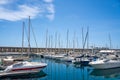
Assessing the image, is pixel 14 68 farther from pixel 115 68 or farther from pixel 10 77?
pixel 115 68

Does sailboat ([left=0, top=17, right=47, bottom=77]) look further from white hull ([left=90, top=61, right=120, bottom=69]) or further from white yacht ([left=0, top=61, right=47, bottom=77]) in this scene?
white hull ([left=90, top=61, right=120, bottom=69])

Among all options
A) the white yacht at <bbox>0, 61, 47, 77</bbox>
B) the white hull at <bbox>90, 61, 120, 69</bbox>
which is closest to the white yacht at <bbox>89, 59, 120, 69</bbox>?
the white hull at <bbox>90, 61, 120, 69</bbox>

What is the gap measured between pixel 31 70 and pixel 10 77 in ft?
10.2

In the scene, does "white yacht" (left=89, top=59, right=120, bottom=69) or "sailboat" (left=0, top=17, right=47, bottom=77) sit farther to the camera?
"white yacht" (left=89, top=59, right=120, bottom=69)

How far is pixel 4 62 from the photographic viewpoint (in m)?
31.5

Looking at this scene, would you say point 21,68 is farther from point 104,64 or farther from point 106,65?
point 106,65

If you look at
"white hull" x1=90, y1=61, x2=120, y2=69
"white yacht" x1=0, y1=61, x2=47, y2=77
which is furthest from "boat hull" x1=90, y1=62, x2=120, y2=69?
"white yacht" x1=0, y1=61, x2=47, y2=77

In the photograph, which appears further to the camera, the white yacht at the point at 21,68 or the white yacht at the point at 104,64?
the white yacht at the point at 104,64

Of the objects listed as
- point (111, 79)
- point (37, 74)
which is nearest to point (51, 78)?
point (37, 74)

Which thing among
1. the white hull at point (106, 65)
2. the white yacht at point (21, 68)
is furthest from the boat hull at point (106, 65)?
the white yacht at point (21, 68)

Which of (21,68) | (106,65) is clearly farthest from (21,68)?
(106,65)

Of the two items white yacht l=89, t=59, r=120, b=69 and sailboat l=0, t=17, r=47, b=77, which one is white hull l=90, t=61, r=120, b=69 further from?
sailboat l=0, t=17, r=47, b=77

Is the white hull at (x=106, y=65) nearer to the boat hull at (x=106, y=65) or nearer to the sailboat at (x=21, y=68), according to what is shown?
the boat hull at (x=106, y=65)

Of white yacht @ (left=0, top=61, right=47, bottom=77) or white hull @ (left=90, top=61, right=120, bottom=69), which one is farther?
white hull @ (left=90, top=61, right=120, bottom=69)
